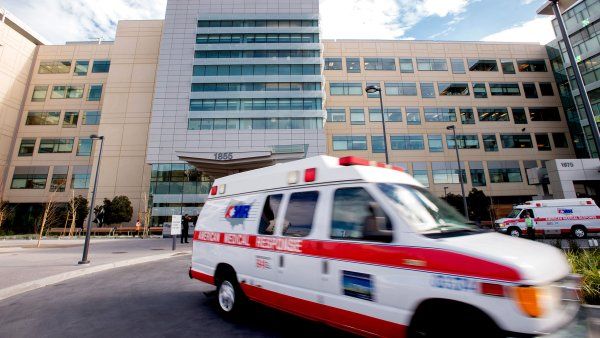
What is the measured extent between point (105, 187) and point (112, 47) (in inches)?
944

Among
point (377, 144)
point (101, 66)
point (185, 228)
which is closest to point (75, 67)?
point (101, 66)

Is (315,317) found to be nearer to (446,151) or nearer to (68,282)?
(68,282)

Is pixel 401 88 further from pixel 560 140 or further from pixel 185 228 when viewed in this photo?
pixel 185 228

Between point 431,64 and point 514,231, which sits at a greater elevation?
point 431,64

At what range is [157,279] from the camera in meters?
8.02

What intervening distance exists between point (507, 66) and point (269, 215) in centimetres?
5380

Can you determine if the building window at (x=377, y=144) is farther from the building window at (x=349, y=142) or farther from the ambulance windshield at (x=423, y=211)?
the ambulance windshield at (x=423, y=211)

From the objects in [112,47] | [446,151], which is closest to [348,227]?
[446,151]

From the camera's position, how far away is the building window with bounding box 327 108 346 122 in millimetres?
39906

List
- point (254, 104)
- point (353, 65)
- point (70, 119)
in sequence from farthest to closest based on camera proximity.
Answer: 1. point (353, 65)
2. point (70, 119)
3. point (254, 104)

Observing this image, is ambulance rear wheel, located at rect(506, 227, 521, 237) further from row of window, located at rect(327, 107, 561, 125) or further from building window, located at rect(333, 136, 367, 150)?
row of window, located at rect(327, 107, 561, 125)

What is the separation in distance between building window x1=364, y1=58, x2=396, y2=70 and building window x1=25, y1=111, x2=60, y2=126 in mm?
49305

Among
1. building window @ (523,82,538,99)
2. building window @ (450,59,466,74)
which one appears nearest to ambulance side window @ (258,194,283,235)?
building window @ (450,59,466,74)

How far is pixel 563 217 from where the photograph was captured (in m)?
17.6
